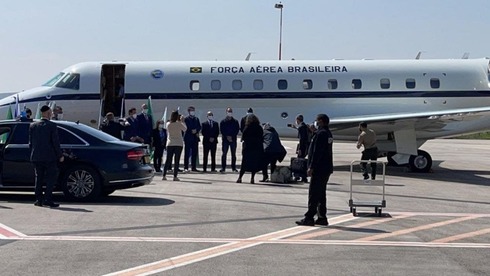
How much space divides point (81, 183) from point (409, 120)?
10729mm

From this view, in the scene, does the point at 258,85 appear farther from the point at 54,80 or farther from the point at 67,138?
the point at 67,138

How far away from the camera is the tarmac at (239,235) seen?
7965 millimetres

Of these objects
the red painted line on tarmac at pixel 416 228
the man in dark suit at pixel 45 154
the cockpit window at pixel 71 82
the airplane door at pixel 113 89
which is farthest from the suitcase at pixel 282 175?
the cockpit window at pixel 71 82

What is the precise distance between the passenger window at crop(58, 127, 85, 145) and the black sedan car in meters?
0.03

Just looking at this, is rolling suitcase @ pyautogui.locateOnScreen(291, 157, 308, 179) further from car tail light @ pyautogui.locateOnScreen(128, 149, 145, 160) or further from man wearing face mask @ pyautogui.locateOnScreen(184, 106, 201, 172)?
car tail light @ pyautogui.locateOnScreen(128, 149, 145, 160)

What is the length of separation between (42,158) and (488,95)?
15274mm

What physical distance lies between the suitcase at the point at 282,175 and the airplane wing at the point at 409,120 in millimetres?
4022

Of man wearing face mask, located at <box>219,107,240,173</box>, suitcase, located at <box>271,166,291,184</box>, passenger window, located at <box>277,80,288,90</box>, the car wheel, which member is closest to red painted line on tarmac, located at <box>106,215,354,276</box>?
the car wheel

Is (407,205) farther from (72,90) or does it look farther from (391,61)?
(72,90)

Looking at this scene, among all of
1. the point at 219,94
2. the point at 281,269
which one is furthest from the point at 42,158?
the point at 219,94

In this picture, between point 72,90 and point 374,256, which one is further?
point 72,90

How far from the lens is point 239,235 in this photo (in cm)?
991

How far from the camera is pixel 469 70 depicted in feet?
75.5

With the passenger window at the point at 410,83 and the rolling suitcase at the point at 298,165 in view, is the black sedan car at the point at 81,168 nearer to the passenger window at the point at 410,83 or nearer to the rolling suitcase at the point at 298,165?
the rolling suitcase at the point at 298,165
